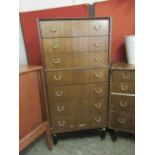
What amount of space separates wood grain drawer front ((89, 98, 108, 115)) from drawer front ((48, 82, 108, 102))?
49mm

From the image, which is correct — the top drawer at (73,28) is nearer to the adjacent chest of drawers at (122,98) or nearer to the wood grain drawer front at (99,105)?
the adjacent chest of drawers at (122,98)

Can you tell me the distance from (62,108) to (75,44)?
702 mm

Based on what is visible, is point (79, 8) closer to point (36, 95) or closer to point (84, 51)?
point (84, 51)

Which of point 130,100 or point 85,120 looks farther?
point 85,120

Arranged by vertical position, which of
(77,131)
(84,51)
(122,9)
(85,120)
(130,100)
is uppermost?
(122,9)

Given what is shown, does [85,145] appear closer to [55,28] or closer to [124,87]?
[124,87]

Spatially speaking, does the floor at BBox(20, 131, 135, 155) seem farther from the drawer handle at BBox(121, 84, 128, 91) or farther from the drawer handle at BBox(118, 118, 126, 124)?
the drawer handle at BBox(121, 84, 128, 91)

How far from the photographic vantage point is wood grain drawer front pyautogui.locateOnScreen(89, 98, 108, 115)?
82.0 inches

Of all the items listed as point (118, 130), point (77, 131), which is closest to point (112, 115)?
point (118, 130)

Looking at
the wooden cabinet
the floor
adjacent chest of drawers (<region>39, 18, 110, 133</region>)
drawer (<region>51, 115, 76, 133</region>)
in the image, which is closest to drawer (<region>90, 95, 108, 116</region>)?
adjacent chest of drawers (<region>39, 18, 110, 133</region>)

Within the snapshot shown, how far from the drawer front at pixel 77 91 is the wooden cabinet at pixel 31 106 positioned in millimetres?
117

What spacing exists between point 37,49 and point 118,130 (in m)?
1.45

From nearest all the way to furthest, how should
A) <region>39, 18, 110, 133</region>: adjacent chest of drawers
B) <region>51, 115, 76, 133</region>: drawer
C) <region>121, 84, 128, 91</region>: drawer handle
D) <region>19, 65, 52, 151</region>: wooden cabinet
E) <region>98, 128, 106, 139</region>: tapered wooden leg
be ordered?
<region>19, 65, 52, 151</region>: wooden cabinet → <region>39, 18, 110, 133</region>: adjacent chest of drawers → <region>121, 84, 128, 91</region>: drawer handle → <region>51, 115, 76, 133</region>: drawer → <region>98, 128, 106, 139</region>: tapered wooden leg
